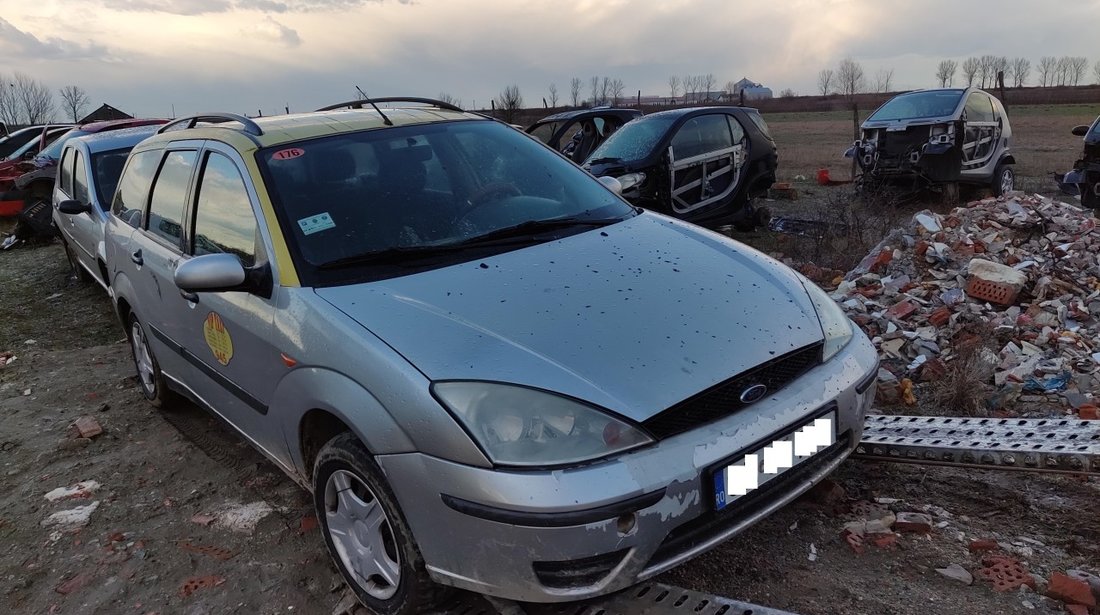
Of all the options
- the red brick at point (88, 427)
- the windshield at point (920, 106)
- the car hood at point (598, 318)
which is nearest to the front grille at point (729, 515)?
the car hood at point (598, 318)

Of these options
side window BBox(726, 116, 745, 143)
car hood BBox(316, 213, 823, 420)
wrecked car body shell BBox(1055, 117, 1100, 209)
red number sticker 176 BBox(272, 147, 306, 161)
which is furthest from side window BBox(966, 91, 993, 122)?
red number sticker 176 BBox(272, 147, 306, 161)

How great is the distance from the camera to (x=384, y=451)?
2260 mm

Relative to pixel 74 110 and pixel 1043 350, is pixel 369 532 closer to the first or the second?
pixel 1043 350

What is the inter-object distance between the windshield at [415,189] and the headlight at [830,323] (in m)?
0.91

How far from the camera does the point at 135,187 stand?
4.36 metres

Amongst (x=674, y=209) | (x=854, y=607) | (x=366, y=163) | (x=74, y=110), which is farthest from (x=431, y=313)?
(x=74, y=110)

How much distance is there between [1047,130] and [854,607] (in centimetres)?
2606

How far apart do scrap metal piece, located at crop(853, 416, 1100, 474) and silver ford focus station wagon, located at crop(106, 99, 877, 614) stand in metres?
0.61

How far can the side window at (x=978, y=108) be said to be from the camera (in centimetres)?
980

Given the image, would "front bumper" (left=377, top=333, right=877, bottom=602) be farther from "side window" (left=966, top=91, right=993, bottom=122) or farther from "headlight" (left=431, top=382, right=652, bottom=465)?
"side window" (left=966, top=91, right=993, bottom=122)

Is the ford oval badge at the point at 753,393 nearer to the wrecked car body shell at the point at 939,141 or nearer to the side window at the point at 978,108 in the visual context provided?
the wrecked car body shell at the point at 939,141

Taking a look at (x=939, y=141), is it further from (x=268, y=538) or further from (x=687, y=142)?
(x=268, y=538)

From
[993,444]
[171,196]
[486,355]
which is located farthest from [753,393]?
[171,196]

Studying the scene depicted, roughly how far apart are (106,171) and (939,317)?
276 inches
